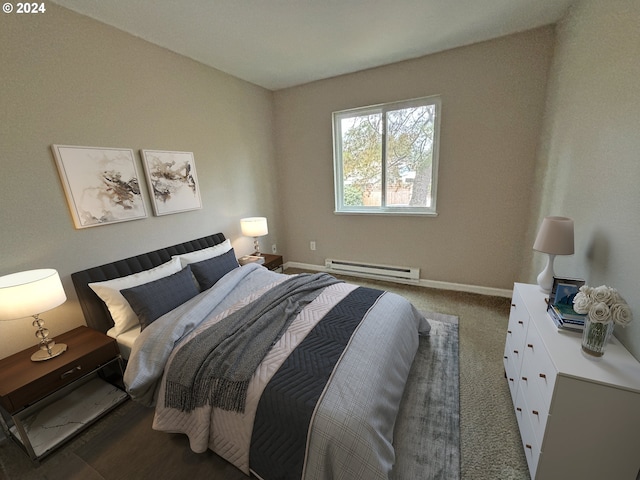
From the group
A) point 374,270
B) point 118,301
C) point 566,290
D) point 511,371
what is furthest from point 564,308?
point 118,301

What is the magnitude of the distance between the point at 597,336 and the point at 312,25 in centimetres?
269

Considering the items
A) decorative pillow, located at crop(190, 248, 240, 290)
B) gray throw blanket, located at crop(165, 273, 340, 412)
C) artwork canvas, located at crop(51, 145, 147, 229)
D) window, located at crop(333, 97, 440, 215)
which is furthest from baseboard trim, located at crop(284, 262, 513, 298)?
artwork canvas, located at crop(51, 145, 147, 229)


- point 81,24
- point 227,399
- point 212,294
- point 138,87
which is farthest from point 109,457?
point 81,24

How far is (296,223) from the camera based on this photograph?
3.94 m

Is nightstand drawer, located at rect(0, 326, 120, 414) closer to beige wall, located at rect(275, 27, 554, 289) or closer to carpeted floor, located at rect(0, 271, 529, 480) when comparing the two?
carpeted floor, located at rect(0, 271, 529, 480)

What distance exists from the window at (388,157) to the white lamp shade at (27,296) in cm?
286

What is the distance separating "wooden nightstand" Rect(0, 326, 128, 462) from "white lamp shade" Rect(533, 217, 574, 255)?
9.31 feet

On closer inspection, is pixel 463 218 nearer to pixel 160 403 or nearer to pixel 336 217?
pixel 336 217

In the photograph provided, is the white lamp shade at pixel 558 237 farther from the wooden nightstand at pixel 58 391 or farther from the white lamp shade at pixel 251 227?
the wooden nightstand at pixel 58 391

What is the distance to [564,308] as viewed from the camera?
1.32 m

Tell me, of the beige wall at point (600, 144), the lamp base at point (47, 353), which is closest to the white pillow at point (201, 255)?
the lamp base at point (47, 353)

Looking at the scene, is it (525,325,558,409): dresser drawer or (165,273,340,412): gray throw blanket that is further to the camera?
(165,273,340,412): gray throw blanket

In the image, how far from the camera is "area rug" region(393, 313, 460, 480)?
50.2 inches

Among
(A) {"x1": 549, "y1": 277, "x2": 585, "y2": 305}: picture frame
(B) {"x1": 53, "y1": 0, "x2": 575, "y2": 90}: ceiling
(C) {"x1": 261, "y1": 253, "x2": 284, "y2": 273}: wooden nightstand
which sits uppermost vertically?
(B) {"x1": 53, "y1": 0, "x2": 575, "y2": 90}: ceiling
